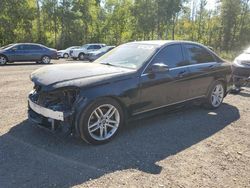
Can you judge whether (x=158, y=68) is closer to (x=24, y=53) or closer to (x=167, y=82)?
(x=167, y=82)

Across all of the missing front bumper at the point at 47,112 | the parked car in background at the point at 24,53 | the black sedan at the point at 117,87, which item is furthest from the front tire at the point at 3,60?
the missing front bumper at the point at 47,112

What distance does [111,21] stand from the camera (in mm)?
46438

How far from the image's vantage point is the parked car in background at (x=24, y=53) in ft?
60.7

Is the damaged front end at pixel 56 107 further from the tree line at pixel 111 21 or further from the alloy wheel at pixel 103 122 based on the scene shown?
the tree line at pixel 111 21

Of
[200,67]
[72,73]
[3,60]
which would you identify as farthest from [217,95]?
[3,60]

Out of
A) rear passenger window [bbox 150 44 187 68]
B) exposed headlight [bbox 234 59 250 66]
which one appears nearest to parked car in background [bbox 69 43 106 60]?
exposed headlight [bbox 234 59 250 66]

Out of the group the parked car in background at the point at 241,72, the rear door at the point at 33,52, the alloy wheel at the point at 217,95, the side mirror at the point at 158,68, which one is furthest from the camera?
the rear door at the point at 33,52

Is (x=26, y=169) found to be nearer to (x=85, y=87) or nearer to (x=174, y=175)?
(x=85, y=87)

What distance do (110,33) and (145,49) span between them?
42225 millimetres

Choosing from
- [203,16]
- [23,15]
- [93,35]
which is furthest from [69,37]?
[203,16]

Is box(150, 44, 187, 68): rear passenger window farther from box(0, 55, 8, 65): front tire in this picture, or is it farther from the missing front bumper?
box(0, 55, 8, 65): front tire

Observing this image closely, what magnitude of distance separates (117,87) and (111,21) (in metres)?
43.2

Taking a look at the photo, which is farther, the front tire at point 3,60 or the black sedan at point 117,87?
the front tire at point 3,60

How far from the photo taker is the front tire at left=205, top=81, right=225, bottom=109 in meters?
6.76
